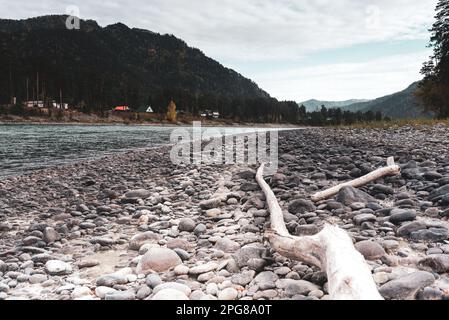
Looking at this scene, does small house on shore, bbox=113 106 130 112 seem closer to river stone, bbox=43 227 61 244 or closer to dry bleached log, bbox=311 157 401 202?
river stone, bbox=43 227 61 244

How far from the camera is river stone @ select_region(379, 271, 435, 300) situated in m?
2.97

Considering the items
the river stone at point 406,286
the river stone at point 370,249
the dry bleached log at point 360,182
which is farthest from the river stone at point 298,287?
the dry bleached log at point 360,182

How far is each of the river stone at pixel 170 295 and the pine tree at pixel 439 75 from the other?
145 ft

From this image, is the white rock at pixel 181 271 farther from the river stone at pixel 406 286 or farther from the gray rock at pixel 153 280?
the river stone at pixel 406 286

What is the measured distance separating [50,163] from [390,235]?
14.9m

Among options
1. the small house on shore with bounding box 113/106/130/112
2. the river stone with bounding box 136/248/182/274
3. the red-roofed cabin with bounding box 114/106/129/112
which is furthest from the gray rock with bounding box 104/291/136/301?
the red-roofed cabin with bounding box 114/106/129/112

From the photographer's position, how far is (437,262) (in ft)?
11.4

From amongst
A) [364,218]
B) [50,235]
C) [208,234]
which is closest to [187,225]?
[208,234]

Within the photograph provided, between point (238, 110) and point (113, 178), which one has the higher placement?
point (238, 110)

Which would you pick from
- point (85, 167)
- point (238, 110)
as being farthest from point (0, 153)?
point (238, 110)

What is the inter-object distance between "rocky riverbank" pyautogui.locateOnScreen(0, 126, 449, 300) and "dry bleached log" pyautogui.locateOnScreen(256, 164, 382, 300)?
0.60 ft

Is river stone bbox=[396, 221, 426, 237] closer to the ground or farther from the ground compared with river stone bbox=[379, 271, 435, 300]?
farther from the ground
